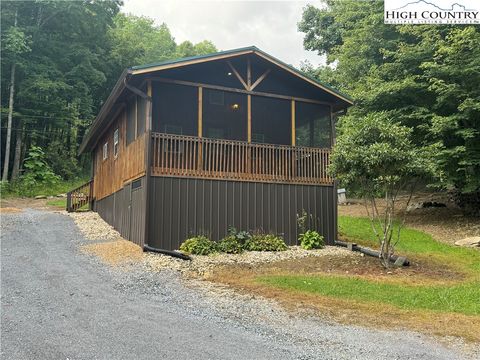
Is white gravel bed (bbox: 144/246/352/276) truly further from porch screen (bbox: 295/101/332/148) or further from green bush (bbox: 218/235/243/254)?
porch screen (bbox: 295/101/332/148)

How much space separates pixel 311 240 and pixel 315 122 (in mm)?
4680

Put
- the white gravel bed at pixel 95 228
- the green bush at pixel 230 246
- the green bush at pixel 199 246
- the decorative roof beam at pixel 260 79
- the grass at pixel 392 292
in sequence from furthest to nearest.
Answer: the white gravel bed at pixel 95 228 < the decorative roof beam at pixel 260 79 < the green bush at pixel 230 246 < the green bush at pixel 199 246 < the grass at pixel 392 292

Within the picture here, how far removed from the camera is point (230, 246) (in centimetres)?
1044

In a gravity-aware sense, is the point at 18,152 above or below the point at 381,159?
above

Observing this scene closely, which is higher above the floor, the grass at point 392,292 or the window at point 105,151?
the window at point 105,151

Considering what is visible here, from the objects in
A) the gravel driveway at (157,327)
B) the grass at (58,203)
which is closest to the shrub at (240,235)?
the gravel driveway at (157,327)

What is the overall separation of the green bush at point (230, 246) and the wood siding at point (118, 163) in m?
2.60

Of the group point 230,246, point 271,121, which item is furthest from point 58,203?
point 230,246

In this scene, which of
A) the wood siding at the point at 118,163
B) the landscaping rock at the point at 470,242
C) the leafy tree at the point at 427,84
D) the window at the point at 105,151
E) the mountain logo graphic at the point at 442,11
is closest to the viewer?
the wood siding at the point at 118,163

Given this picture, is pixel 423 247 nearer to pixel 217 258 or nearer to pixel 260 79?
pixel 217 258

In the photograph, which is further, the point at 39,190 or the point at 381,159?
the point at 39,190

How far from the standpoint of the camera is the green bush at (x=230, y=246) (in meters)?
10.4

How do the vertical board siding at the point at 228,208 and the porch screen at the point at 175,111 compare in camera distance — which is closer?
the vertical board siding at the point at 228,208

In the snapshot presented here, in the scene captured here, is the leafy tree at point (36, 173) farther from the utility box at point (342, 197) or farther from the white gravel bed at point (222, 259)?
the white gravel bed at point (222, 259)
